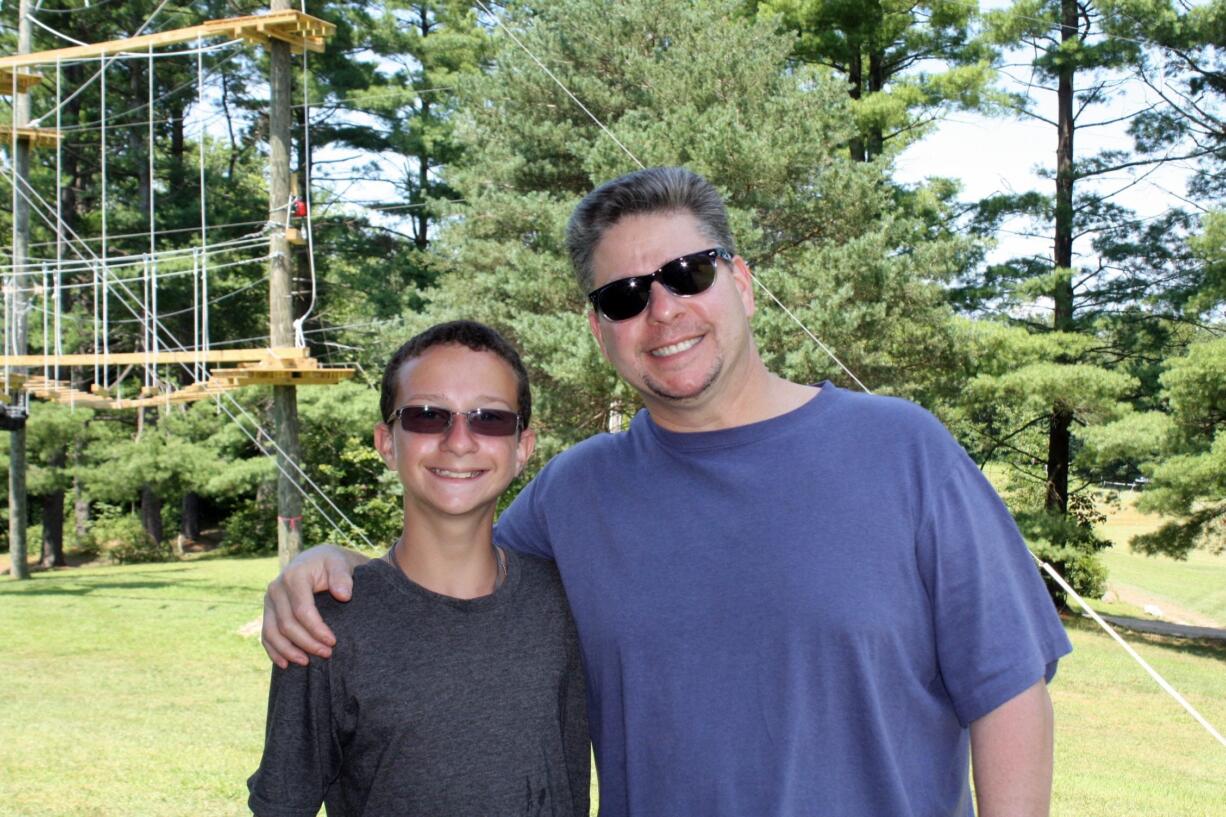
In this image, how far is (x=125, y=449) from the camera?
66.1 feet

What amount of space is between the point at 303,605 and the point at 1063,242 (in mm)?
18547

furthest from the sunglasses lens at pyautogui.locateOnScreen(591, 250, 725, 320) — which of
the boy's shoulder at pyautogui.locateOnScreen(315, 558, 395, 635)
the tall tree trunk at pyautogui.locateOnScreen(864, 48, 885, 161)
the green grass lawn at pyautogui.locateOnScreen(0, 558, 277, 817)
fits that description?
the tall tree trunk at pyautogui.locateOnScreen(864, 48, 885, 161)

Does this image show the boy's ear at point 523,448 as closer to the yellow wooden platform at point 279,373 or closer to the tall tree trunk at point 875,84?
the yellow wooden platform at point 279,373

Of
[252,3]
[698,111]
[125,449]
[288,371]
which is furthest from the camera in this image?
[252,3]

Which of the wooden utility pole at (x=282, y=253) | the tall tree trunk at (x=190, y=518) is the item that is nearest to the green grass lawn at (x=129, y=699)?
the wooden utility pole at (x=282, y=253)

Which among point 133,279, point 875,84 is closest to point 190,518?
point 133,279

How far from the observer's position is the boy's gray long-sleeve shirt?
1595 mm

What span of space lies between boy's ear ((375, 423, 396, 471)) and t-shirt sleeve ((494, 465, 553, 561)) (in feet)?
0.72

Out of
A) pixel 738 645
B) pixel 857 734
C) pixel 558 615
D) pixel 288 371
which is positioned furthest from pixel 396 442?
pixel 288 371

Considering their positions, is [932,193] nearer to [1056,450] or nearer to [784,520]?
[1056,450]

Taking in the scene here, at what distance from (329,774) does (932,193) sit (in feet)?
59.2

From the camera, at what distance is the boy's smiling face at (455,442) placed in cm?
181

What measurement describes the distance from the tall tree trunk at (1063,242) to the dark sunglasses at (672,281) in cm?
1672

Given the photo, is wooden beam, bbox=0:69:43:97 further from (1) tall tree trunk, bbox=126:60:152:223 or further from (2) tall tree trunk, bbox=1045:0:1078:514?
(2) tall tree trunk, bbox=1045:0:1078:514
